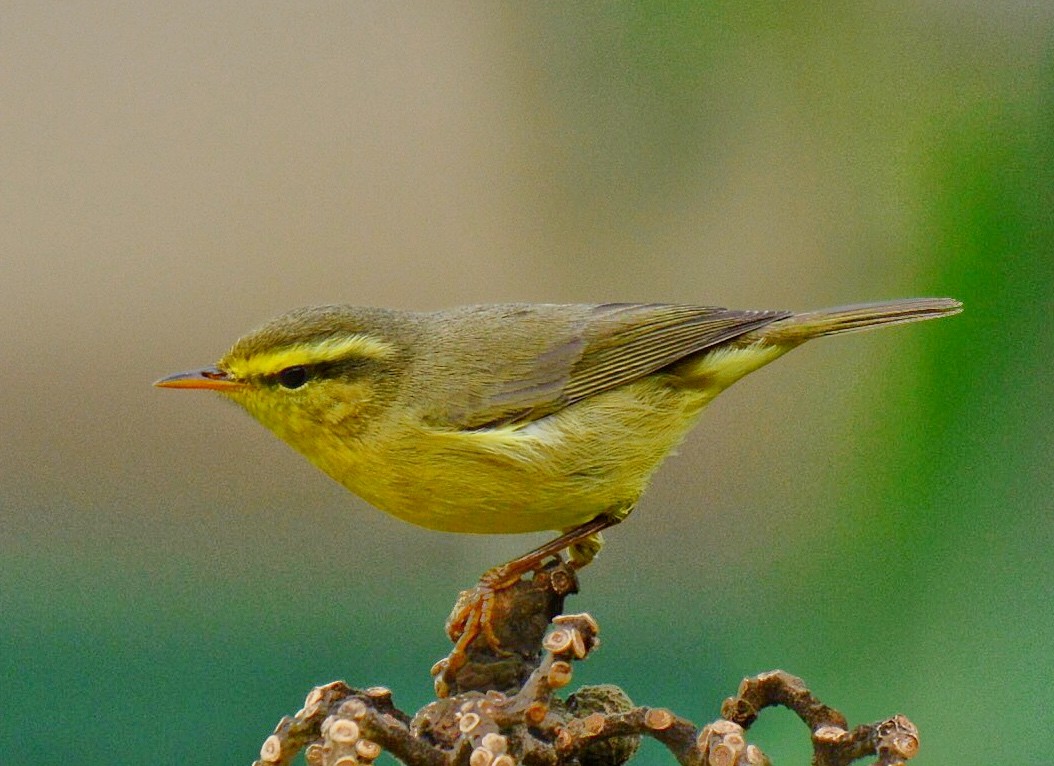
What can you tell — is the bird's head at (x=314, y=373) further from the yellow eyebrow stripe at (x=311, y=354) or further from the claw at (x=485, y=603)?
the claw at (x=485, y=603)

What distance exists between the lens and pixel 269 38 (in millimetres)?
4250

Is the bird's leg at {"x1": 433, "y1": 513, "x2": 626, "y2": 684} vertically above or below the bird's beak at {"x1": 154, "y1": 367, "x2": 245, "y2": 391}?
below

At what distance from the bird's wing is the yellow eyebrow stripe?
155 millimetres

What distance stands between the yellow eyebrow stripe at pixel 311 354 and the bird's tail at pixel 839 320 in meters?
0.62

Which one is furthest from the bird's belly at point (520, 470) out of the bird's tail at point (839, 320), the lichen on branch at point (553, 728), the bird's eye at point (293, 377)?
the lichen on branch at point (553, 728)

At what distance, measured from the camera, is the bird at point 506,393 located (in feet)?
6.01

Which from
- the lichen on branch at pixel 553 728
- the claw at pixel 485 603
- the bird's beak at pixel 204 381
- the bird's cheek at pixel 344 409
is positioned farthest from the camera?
the bird's cheek at pixel 344 409

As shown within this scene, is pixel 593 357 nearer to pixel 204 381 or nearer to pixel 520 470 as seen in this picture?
pixel 520 470

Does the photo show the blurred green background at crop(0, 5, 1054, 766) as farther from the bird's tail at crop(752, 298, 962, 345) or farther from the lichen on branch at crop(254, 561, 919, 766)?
the lichen on branch at crop(254, 561, 919, 766)

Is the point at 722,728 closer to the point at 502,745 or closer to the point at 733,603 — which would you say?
the point at 502,745

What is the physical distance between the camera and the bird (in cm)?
183

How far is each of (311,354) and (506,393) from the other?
31 centimetres

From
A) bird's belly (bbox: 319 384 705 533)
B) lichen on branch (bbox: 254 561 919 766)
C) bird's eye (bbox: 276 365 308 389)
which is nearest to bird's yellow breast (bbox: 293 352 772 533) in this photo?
bird's belly (bbox: 319 384 705 533)

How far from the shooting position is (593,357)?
2078 millimetres
